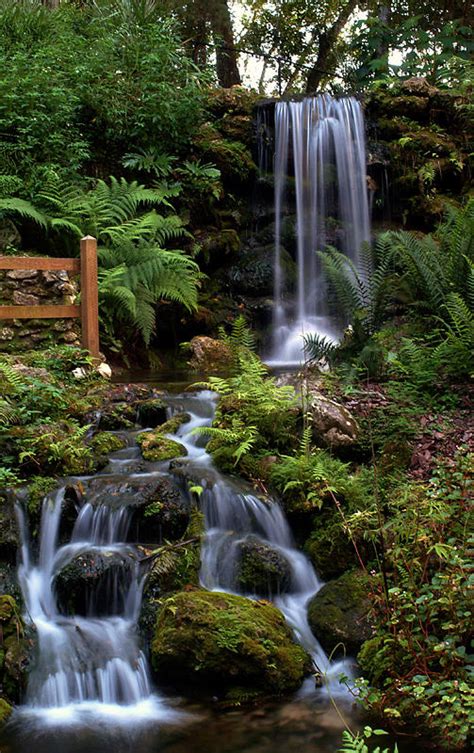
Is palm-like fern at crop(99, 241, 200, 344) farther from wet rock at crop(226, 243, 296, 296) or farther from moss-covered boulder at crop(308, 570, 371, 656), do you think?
moss-covered boulder at crop(308, 570, 371, 656)

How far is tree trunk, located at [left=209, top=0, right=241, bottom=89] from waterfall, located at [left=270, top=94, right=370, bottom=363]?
4296mm

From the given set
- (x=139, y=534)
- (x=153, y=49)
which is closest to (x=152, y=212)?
(x=153, y=49)

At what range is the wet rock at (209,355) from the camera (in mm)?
9409

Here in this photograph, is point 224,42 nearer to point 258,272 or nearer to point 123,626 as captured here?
point 258,272

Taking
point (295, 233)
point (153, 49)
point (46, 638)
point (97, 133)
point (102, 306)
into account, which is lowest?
point (46, 638)

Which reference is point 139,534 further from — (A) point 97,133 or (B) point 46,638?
(A) point 97,133

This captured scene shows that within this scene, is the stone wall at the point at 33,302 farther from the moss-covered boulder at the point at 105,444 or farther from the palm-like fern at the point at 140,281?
the moss-covered boulder at the point at 105,444

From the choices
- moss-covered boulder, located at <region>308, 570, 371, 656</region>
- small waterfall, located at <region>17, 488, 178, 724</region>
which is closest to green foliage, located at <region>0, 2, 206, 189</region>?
small waterfall, located at <region>17, 488, 178, 724</region>

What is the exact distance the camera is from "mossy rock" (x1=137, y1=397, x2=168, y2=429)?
6422 mm

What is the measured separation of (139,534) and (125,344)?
5068 mm

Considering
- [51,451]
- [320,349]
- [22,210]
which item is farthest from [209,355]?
[51,451]

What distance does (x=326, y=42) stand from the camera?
19062 mm

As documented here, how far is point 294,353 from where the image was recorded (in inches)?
413

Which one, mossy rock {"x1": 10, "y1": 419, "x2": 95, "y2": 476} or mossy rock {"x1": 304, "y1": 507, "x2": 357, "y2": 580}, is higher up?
mossy rock {"x1": 10, "y1": 419, "x2": 95, "y2": 476}
